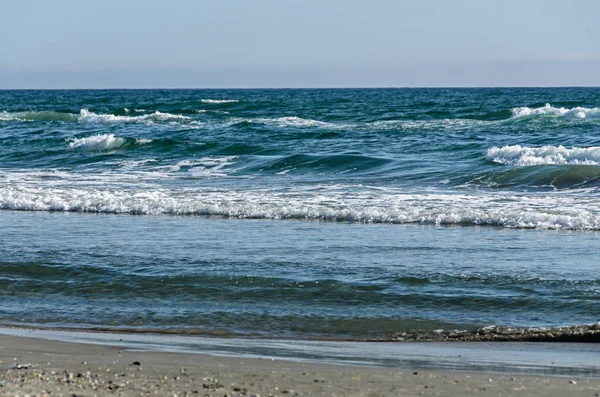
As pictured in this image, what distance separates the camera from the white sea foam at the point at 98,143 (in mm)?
26500

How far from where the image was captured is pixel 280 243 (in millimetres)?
10172

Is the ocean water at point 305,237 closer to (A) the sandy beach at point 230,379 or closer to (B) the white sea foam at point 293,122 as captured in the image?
(A) the sandy beach at point 230,379

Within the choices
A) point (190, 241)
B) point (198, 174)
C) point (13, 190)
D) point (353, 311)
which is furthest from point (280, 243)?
point (198, 174)

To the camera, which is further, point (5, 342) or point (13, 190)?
point (13, 190)

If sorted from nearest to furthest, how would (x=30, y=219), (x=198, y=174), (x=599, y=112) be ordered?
(x=30, y=219) < (x=198, y=174) < (x=599, y=112)

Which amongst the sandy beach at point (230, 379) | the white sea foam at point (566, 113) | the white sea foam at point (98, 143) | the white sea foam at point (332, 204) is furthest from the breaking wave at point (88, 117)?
the sandy beach at point (230, 379)

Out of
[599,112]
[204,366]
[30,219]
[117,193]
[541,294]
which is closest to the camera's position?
[204,366]

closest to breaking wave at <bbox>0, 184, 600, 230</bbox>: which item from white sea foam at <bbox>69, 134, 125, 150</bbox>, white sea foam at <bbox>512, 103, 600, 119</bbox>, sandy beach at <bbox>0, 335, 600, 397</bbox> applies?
sandy beach at <bbox>0, 335, 600, 397</bbox>

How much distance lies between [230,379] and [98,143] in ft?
74.9

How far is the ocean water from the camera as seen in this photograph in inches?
283

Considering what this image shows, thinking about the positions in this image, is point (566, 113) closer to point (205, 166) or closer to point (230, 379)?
point (205, 166)

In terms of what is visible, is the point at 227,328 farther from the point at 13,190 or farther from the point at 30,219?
the point at 13,190

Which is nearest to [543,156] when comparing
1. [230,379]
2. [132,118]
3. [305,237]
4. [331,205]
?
[331,205]

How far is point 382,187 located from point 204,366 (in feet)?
37.0
